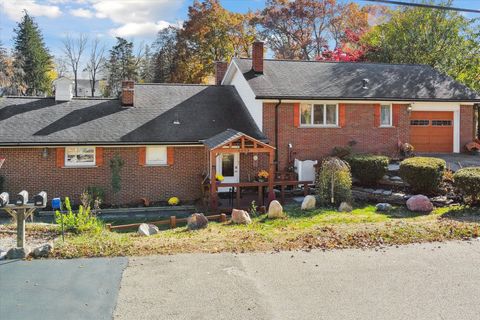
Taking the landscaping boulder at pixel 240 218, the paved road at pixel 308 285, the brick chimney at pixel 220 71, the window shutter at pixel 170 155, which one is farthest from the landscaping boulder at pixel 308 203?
the brick chimney at pixel 220 71

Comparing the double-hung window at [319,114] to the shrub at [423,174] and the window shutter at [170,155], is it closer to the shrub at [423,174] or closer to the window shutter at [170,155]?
the shrub at [423,174]

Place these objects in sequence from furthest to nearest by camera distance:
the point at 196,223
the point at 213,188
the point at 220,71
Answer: the point at 220,71, the point at 213,188, the point at 196,223

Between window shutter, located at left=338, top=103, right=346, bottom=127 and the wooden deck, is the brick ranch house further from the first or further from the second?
the wooden deck

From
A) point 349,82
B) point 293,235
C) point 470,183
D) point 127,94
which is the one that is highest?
point 349,82

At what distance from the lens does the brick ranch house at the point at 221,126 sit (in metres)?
16.5

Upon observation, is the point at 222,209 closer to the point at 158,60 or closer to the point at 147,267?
the point at 147,267

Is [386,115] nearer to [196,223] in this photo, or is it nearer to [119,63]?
[196,223]

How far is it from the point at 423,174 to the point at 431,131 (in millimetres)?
7196

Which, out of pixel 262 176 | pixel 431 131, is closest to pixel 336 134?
pixel 262 176

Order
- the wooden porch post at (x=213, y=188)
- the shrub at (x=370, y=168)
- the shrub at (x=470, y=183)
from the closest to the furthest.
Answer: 1. the shrub at (x=470, y=183)
2. the wooden porch post at (x=213, y=188)
3. the shrub at (x=370, y=168)

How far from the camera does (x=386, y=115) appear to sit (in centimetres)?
1970

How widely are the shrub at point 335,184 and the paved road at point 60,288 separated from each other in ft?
28.0

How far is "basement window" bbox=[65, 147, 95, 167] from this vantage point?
16734 mm

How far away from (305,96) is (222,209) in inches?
249
